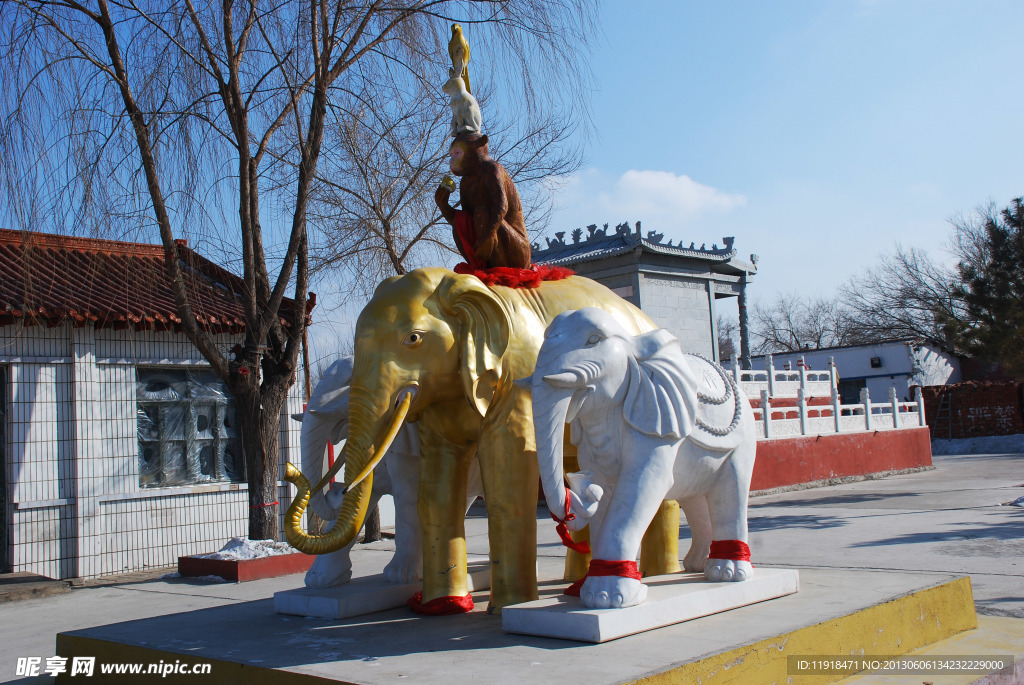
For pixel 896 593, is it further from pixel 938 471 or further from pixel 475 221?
pixel 938 471

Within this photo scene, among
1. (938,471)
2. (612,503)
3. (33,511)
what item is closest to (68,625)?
(33,511)

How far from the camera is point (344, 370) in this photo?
15.0 ft

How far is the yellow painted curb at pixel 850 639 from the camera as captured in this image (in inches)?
113

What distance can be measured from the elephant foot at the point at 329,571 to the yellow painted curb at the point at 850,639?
2.28 meters

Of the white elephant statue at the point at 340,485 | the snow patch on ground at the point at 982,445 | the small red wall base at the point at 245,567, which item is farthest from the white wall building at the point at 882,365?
the white elephant statue at the point at 340,485

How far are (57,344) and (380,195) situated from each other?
3653 mm

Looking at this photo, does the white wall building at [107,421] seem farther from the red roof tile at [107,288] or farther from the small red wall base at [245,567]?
the small red wall base at [245,567]

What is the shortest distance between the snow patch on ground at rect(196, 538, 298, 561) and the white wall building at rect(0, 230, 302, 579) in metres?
1.54

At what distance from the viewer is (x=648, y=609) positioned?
3.28 metres

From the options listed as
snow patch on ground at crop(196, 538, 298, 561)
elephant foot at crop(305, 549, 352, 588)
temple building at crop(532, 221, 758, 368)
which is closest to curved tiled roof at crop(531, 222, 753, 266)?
temple building at crop(532, 221, 758, 368)

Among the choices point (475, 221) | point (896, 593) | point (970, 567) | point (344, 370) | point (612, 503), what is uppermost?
point (475, 221)

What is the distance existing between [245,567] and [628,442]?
534 centimetres

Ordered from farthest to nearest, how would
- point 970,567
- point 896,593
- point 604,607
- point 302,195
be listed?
point 302,195 → point 970,567 → point 896,593 → point 604,607

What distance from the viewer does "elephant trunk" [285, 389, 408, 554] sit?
3572 mm
